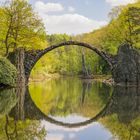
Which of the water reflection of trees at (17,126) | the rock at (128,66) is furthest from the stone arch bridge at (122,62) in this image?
the water reflection of trees at (17,126)

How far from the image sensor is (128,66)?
39094 millimetres

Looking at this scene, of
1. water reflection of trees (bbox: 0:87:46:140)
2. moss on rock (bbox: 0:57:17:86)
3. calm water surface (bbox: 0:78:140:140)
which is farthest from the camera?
moss on rock (bbox: 0:57:17:86)

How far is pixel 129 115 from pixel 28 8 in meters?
26.6

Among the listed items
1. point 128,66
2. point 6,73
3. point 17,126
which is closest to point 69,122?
point 17,126

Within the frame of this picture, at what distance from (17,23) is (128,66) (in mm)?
12202

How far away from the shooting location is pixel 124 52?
130 ft

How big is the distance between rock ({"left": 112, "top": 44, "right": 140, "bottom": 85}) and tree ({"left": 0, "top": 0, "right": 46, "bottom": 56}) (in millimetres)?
9391

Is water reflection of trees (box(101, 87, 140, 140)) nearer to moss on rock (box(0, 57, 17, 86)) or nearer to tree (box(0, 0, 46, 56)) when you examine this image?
moss on rock (box(0, 57, 17, 86))

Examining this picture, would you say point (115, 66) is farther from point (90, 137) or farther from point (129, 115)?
point (90, 137)

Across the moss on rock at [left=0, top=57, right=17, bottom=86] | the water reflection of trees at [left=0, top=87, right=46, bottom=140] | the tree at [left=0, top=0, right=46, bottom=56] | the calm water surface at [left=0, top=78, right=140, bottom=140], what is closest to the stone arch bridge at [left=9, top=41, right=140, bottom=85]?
the tree at [left=0, top=0, right=46, bottom=56]

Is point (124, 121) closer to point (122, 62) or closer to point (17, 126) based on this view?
point (17, 126)

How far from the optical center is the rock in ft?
128

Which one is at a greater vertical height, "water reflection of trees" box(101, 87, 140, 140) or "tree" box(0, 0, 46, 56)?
"tree" box(0, 0, 46, 56)

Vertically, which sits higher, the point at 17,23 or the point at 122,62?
the point at 17,23
